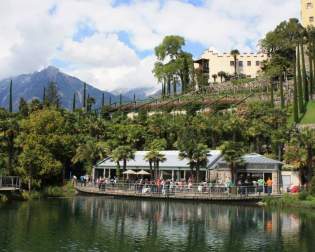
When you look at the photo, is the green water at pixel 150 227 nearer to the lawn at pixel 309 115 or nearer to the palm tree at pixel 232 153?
the palm tree at pixel 232 153

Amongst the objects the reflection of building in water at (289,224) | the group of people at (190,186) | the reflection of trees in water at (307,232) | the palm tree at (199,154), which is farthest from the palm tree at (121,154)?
the reflection of trees in water at (307,232)

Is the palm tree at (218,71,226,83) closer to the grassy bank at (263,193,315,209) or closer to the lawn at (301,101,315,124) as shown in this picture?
the lawn at (301,101,315,124)

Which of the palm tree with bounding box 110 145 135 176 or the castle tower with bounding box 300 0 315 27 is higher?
the castle tower with bounding box 300 0 315 27

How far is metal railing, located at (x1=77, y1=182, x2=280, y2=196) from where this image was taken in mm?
54750

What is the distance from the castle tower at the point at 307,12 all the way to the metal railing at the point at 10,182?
7828 centimetres

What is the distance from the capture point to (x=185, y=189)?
57219mm

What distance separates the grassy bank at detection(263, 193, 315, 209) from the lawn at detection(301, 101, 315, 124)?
26618mm

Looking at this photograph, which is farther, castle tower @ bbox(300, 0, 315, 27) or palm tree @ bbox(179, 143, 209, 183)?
castle tower @ bbox(300, 0, 315, 27)

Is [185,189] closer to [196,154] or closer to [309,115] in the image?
[196,154]

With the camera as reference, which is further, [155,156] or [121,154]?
[121,154]

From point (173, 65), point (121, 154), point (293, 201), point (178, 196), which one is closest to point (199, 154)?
point (178, 196)

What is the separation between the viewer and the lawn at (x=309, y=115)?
7635 centimetres

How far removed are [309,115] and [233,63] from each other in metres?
48.1

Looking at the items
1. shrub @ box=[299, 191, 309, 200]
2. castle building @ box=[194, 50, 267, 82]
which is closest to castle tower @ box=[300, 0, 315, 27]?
castle building @ box=[194, 50, 267, 82]
